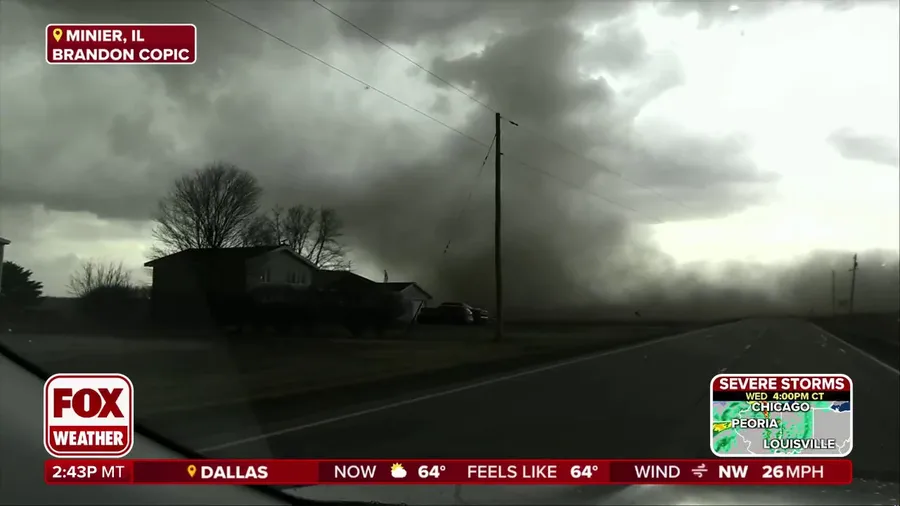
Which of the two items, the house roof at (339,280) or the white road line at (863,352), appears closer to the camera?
the house roof at (339,280)

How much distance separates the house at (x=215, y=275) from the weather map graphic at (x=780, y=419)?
6.38ft

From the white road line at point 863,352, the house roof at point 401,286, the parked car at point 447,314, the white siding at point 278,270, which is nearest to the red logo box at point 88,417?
the white siding at point 278,270

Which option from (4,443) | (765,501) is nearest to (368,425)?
(4,443)

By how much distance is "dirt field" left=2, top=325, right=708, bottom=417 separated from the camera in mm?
3111

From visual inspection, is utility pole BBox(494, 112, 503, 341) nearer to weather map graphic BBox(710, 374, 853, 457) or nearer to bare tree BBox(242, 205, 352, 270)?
bare tree BBox(242, 205, 352, 270)

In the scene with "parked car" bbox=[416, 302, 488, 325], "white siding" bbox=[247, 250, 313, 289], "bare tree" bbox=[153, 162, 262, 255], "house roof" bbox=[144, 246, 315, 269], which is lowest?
"parked car" bbox=[416, 302, 488, 325]

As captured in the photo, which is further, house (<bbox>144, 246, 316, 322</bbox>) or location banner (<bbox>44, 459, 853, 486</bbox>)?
house (<bbox>144, 246, 316, 322</bbox>)

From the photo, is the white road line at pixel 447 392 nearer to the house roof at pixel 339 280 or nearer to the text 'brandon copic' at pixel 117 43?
the house roof at pixel 339 280

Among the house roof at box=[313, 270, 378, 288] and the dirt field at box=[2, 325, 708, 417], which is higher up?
the house roof at box=[313, 270, 378, 288]

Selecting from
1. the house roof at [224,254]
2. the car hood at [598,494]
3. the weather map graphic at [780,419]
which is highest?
the house roof at [224,254]

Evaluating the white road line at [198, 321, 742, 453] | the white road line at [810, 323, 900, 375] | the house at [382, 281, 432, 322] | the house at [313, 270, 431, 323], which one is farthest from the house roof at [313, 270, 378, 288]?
the white road line at [810, 323, 900, 375]

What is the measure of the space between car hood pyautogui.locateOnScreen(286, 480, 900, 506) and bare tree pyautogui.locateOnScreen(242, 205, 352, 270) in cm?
101

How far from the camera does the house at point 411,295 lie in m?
3.08

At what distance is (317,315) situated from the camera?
324 cm
